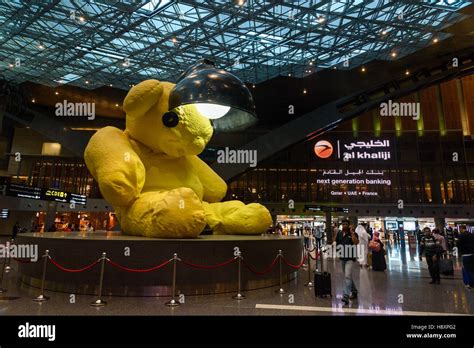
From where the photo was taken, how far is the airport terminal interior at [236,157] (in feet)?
16.4

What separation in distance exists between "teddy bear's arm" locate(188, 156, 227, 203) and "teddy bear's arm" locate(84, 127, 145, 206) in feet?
7.78

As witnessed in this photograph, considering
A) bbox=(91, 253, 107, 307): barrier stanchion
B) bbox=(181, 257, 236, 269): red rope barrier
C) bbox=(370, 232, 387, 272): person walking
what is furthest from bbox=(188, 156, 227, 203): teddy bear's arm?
bbox=(370, 232, 387, 272): person walking

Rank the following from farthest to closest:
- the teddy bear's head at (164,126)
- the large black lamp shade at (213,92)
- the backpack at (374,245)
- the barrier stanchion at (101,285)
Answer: the backpack at (374,245) → the teddy bear's head at (164,126) → the barrier stanchion at (101,285) → the large black lamp shade at (213,92)

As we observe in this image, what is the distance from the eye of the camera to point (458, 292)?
6.06m

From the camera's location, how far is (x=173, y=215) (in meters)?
5.05

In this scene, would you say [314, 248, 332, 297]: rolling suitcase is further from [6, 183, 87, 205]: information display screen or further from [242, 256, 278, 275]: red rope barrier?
[6, 183, 87, 205]: information display screen

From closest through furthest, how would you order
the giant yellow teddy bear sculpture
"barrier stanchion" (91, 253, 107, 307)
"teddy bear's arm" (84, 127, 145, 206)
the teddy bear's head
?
"barrier stanchion" (91, 253, 107, 307) < the giant yellow teddy bear sculpture < "teddy bear's arm" (84, 127, 145, 206) < the teddy bear's head

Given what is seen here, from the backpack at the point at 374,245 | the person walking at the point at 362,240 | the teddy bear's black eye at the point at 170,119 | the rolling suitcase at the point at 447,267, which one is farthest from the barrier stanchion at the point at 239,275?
the rolling suitcase at the point at 447,267

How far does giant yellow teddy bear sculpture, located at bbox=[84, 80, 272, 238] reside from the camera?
516 cm

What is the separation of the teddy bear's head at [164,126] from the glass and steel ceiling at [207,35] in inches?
463

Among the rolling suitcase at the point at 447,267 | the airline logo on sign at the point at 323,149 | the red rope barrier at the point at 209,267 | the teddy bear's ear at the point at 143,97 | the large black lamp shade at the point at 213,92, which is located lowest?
the rolling suitcase at the point at 447,267

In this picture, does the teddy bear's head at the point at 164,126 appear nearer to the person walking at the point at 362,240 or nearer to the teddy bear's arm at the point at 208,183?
the teddy bear's arm at the point at 208,183

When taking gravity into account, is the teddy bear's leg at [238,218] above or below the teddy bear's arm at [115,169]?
below
